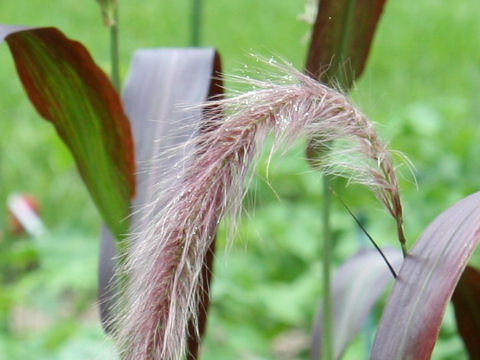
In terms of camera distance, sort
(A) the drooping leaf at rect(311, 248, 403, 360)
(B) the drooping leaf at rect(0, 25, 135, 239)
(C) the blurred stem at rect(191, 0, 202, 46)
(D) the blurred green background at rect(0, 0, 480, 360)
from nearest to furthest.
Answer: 1. (B) the drooping leaf at rect(0, 25, 135, 239)
2. (A) the drooping leaf at rect(311, 248, 403, 360)
3. (C) the blurred stem at rect(191, 0, 202, 46)
4. (D) the blurred green background at rect(0, 0, 480, 360)

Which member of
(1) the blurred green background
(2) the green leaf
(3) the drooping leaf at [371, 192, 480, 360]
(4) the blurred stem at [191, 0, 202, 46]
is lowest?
(1) the blurred green background

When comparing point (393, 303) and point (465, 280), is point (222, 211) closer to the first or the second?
point (393, 303)

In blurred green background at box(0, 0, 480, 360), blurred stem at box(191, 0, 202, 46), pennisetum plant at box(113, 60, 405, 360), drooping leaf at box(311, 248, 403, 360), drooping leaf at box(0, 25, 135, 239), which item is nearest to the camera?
pennisetum plant at box(113, 60, 405, 360)

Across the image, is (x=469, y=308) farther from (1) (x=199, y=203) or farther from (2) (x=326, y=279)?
(1) (x=199, y=203)

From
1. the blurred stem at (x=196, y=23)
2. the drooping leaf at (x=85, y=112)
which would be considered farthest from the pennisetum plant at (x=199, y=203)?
the blurred stem at (x=196, y=23)

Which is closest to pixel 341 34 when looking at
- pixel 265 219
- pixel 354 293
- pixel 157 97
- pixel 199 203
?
pixel 157 97

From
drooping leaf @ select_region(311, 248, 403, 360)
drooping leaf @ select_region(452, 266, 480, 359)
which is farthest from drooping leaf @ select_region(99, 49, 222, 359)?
drooping leaf @ select_region(452, 266, 480, 359)

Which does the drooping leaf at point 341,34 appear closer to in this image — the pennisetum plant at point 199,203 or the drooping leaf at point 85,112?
the drooping leaf at point 85,112

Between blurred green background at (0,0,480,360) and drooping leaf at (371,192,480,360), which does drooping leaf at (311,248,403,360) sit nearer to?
blurred green background at (0,0,480,360)
